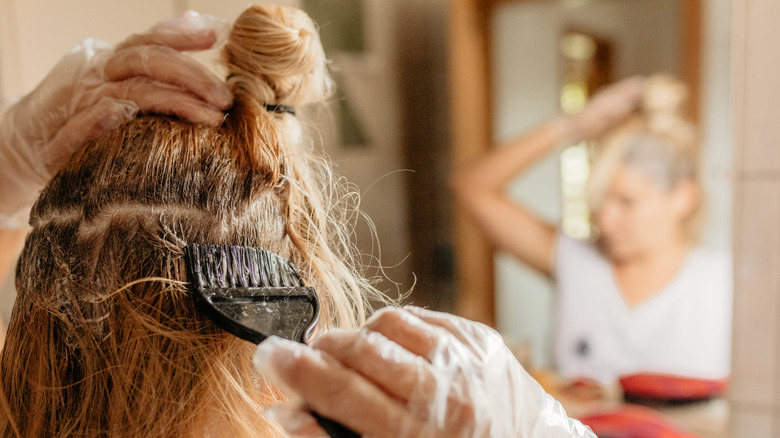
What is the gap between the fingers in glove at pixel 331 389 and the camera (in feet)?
1.10

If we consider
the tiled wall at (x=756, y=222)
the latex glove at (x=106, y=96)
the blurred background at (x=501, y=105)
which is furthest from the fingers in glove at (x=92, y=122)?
the tiled wall at (x=756, y=222)

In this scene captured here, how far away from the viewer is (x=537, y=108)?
47.0 inches

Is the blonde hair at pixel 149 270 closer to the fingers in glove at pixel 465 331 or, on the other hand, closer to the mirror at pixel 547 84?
the fingers in glove at pixel 465 331

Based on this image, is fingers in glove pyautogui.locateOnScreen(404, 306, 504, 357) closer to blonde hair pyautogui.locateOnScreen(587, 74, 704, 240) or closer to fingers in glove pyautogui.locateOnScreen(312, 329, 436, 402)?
fingers in glove pyautogui.locateOnScreen(312, 329, 436, 402)

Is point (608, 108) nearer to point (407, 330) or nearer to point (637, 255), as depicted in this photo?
point (637, 255)

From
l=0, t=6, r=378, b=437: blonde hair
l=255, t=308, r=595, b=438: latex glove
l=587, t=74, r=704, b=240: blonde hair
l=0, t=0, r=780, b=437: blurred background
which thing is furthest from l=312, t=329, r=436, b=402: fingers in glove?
l=587, t=74, r=704, b=240: blonde hair

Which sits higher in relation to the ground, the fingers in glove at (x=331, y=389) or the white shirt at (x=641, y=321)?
the fingers in glove at (x=331, y=389)

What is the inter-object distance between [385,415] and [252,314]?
120 mm

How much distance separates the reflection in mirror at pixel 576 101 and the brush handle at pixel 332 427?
3.01 feet

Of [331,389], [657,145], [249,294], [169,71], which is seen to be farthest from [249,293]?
[657,145]

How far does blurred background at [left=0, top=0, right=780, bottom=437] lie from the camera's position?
3.31ft

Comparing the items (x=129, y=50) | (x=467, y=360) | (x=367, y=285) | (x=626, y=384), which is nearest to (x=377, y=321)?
(x=467, y=360)

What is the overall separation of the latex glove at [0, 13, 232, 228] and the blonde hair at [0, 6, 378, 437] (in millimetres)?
28

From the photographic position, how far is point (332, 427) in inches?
13.5
